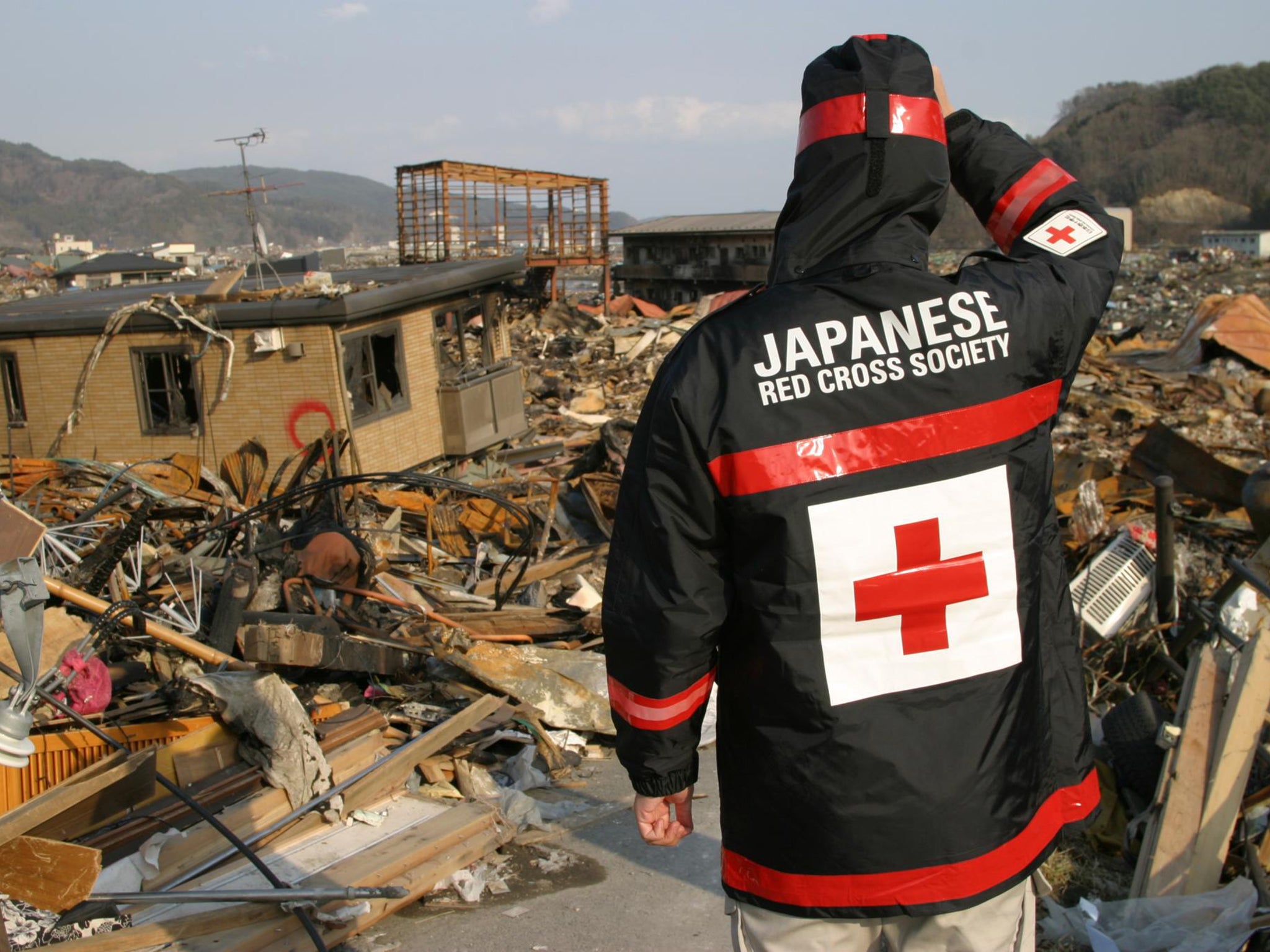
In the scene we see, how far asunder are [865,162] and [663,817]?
126 centimetres

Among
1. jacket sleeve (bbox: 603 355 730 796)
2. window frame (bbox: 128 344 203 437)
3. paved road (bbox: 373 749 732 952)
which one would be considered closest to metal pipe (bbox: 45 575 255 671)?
paved road (bbox: 373 749 732 952)

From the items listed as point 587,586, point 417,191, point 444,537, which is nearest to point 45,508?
point 444,537

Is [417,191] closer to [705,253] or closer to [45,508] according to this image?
[705,253]

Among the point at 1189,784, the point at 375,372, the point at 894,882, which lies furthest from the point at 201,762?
the point at 375,372

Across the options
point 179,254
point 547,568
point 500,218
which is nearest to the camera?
point 547,568

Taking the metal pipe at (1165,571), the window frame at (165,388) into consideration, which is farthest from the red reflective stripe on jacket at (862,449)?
the window frame at (165,388)

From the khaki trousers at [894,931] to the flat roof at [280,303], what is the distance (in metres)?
11.2

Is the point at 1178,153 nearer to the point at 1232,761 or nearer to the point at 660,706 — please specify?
the point at 1232,761

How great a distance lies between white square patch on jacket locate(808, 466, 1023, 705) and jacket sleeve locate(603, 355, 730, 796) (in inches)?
7.8

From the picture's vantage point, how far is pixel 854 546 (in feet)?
5.65

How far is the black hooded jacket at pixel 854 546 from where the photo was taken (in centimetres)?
173

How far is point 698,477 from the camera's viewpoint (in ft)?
5.64

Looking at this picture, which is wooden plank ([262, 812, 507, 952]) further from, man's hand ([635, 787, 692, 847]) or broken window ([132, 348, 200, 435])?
broken window ([132, 348, 200, 435])

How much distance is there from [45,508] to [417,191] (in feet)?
62.5
